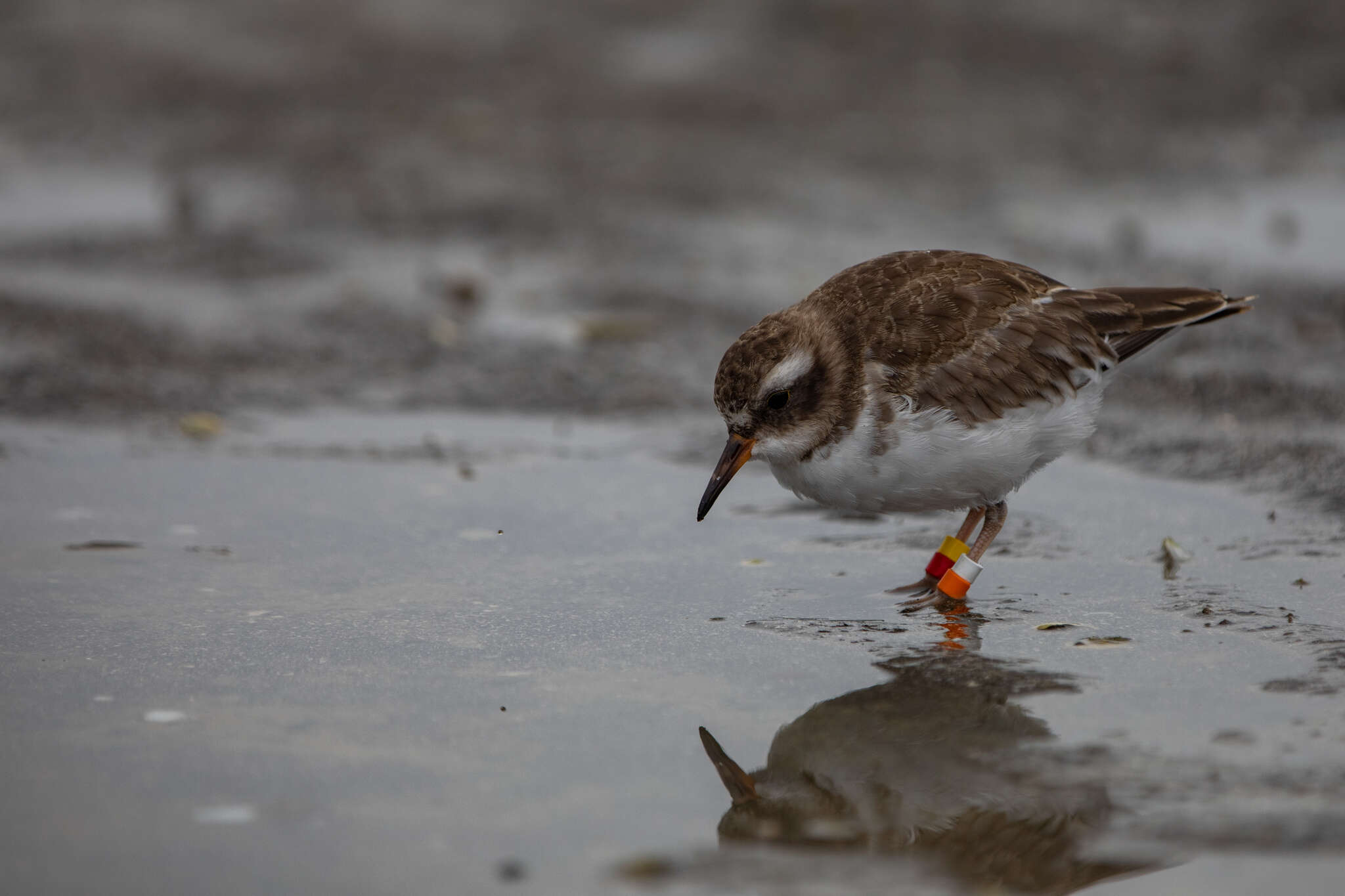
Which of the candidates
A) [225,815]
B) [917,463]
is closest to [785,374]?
[917,463]

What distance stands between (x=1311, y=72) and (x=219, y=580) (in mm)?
12298

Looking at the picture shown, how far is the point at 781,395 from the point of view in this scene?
570 cm

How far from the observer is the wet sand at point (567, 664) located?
375 centimetres

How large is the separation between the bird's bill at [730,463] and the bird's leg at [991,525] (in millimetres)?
1026

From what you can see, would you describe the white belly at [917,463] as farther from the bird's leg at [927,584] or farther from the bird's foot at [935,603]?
the bird's foot at [935,603]

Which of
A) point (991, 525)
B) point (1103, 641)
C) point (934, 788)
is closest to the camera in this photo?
point (934, 788)

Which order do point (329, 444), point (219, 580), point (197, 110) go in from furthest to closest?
point (197, 110)
point (329, 444)
point (219, 580)

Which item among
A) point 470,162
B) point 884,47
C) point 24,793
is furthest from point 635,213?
point 24,793

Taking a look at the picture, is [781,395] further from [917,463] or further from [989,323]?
[989,323]

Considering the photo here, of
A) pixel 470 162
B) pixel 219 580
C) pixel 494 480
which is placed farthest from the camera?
pixel 470 162

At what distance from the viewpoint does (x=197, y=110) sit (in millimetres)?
13266

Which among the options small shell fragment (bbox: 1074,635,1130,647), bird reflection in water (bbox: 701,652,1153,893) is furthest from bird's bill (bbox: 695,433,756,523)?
small shell fragment (bbox: 1074,635,1130,647)

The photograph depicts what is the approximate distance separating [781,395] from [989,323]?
1013mm

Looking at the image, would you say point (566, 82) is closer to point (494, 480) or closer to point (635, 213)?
point (635, 213)
